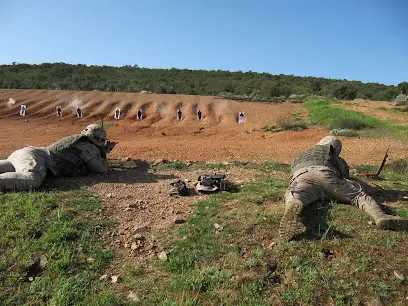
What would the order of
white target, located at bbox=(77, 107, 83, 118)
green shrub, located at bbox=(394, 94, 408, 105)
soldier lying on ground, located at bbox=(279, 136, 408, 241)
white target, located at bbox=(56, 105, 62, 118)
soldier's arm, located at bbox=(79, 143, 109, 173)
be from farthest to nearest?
green shrub, located at bbox=(394, 94, 408, 105) < white target, located at bbox=(56, 105, 62, 118) < white target, located at bbox=(77, 107, 83, 118) < soldier's arm, located at bbox=(79, 143, 109, 173) < soldier lying on ground, located at bbox=(279, 136, 408, 241)

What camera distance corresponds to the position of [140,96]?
20.9m

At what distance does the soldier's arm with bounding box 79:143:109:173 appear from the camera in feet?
21.5

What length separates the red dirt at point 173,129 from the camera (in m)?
10.2

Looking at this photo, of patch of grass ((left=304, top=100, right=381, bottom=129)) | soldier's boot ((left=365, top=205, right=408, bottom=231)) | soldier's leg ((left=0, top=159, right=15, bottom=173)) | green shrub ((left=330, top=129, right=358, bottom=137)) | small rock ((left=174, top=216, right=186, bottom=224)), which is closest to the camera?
soldier's boot ((left=365, top=205, right=408, bottom=231))

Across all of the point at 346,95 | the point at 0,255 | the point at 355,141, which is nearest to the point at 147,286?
the point at 0,255

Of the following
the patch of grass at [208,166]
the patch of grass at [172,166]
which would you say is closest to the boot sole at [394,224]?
the patch of grass at [208,166]

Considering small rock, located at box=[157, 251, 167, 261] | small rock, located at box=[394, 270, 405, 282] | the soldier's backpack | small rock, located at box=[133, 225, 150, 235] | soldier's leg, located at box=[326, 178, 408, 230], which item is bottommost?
small rock, located at box=[157, 251, 167, 261]

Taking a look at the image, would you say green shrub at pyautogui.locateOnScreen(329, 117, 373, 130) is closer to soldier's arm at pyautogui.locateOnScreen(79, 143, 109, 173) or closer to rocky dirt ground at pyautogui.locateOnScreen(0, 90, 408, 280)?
rocky dirt ground at pyautogui.locateOnScreen(0, 90, 408, 280)

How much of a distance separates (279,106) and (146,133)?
27.2 feet

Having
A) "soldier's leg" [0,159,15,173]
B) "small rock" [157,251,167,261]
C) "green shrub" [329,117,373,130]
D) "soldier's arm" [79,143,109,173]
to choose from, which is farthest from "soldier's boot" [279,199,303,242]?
"green shrub" [329,117,373,130]

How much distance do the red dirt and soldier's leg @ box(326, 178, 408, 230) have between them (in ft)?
14.1

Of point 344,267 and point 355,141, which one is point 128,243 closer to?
point 344,267

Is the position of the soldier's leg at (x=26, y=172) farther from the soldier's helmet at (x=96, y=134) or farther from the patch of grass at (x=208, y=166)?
the patch of grass at (x=208, y=166)

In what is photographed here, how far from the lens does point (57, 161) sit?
632 centimetres
